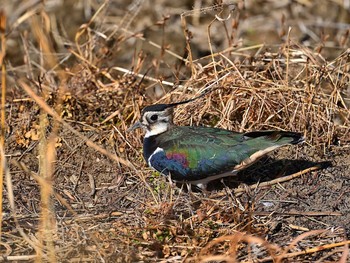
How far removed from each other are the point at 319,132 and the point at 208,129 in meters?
1.11

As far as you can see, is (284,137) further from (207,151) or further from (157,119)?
(157,119)

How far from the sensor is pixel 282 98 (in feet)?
20.7

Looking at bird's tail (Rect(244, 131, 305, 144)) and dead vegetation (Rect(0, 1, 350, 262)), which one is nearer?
dead vegetation (Rect(0, 1, 350, 262))

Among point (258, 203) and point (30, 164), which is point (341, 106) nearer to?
point (258, 203)

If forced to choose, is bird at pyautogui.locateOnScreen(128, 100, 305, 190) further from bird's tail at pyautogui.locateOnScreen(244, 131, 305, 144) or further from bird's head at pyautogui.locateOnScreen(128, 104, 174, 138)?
bird's head at pyautogui.locateOnScreen(128, 104, 174, 138)

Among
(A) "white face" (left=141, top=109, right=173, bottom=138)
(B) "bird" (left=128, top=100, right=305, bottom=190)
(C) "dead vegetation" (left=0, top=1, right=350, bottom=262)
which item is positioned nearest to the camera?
(C) "dead vegetation" (left=0, top=1, right=350, bottom=262)

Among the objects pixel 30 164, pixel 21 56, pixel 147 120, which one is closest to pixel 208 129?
pixel 147 120

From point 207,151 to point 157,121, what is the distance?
56cm

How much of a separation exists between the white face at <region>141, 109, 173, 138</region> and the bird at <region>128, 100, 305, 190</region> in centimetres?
12

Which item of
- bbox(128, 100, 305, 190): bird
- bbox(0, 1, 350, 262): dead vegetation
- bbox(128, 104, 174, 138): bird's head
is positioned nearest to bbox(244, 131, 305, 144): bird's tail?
bbox(128, 100, 305, 190): bird

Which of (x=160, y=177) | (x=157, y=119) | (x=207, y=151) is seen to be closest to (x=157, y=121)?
(x=157, y=119)

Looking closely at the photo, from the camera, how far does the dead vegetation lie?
5.05 metres

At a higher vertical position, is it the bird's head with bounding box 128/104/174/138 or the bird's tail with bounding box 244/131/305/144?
the bird's head with bounding box 128/104/174/138

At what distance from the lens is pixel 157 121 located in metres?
5.91
